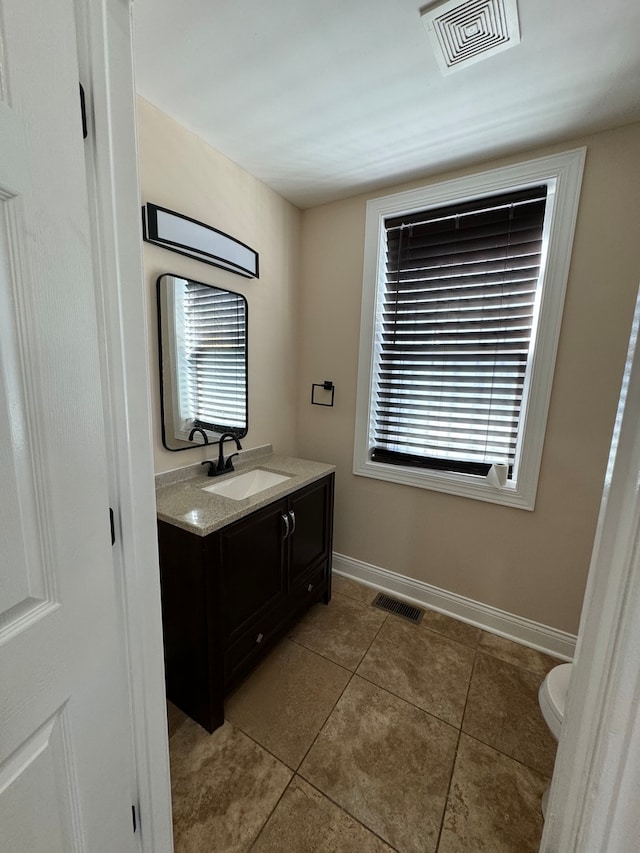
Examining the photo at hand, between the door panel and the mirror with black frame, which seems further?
the mirror with black frame

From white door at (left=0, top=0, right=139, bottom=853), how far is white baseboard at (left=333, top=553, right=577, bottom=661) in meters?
1.87

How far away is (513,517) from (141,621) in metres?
1.87

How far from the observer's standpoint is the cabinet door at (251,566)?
1346 millimetres

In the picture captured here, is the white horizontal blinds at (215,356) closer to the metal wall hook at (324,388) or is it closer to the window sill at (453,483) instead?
the metal wall hook at (324,388)

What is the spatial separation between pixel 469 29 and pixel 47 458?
1.74 m

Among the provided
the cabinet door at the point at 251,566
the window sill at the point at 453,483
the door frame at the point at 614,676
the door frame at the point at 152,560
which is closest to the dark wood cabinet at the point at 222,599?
the cabinet door at the point at 251,566

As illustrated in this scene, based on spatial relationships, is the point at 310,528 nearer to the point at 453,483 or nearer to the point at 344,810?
the point at 453,483

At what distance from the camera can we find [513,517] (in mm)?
1881

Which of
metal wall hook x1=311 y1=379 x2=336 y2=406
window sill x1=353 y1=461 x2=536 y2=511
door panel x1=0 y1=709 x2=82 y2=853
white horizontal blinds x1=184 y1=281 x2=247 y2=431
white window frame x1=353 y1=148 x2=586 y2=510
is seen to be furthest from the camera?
metal wall hook x1=311 y1=379 x2=336 y2=406

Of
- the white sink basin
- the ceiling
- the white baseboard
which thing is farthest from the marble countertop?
the ceiling

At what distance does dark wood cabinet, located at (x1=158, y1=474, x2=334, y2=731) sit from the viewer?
1.29 meters

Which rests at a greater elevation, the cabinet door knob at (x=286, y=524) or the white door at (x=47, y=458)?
the white door at (x=47, y=458)

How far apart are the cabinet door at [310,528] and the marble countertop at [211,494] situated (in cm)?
8

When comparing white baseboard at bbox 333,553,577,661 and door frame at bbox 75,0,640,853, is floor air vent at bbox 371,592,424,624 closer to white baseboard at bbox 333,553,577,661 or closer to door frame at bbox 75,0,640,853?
white baseboard at bbox 333,553,577,661
